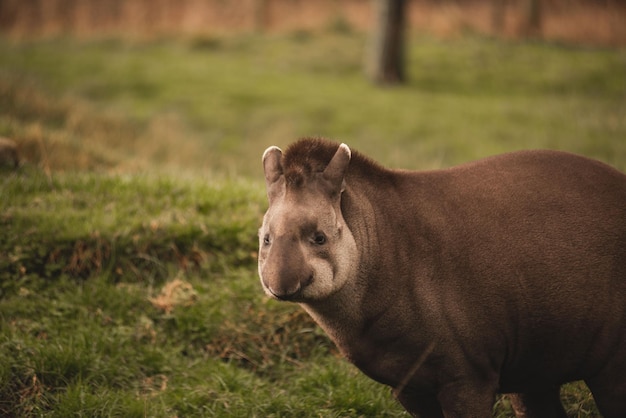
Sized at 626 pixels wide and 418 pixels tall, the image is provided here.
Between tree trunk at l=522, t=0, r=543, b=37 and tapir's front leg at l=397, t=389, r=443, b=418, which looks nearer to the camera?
tapir's front leg at l=397, t=389, r=443, b=418

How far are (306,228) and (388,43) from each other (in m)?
13.5

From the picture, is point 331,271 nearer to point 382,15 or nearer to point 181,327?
point 181,327

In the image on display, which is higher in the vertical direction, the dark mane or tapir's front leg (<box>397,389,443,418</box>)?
the dark mane

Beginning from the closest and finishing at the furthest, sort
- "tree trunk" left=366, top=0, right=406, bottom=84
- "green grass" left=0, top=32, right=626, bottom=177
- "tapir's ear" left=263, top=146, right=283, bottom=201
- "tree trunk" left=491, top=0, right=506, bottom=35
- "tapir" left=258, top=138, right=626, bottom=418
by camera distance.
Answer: "tapir" left=258, top=138, right=626, bottom=418
"tapir's ear" left=263, top=146, right=283, bottom=201
"green grass" left=0, top=32, right=626, bottom=177
"tree trunk" left=366, top=0, right=406, bottom=84
"tree trunk" left=491, top=0, right=506, bottom=35

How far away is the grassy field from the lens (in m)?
5.31

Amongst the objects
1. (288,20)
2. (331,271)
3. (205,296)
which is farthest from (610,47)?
(331,271)

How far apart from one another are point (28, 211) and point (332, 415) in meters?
3.62

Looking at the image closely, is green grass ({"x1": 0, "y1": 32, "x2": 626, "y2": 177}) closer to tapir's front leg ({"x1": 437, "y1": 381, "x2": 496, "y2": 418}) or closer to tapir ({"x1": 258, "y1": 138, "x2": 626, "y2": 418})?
tapir ({"x1": 258, "y1": 138, "x2": 626, "y2": 418})

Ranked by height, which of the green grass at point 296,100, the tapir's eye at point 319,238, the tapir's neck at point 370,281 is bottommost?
the green grass at point 296,100

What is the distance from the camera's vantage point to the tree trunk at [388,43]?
16.5 metres

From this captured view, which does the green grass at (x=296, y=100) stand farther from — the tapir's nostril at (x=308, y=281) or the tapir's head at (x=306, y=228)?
the tapir's nostril at (x=308, y=281)

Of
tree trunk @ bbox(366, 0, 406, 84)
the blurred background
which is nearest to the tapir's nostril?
the blurred background

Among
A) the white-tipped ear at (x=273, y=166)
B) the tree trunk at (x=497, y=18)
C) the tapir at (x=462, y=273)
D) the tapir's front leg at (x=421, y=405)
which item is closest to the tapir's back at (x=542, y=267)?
the tapir at (x=462, y=273)

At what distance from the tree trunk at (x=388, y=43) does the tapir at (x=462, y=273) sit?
1263 cm
